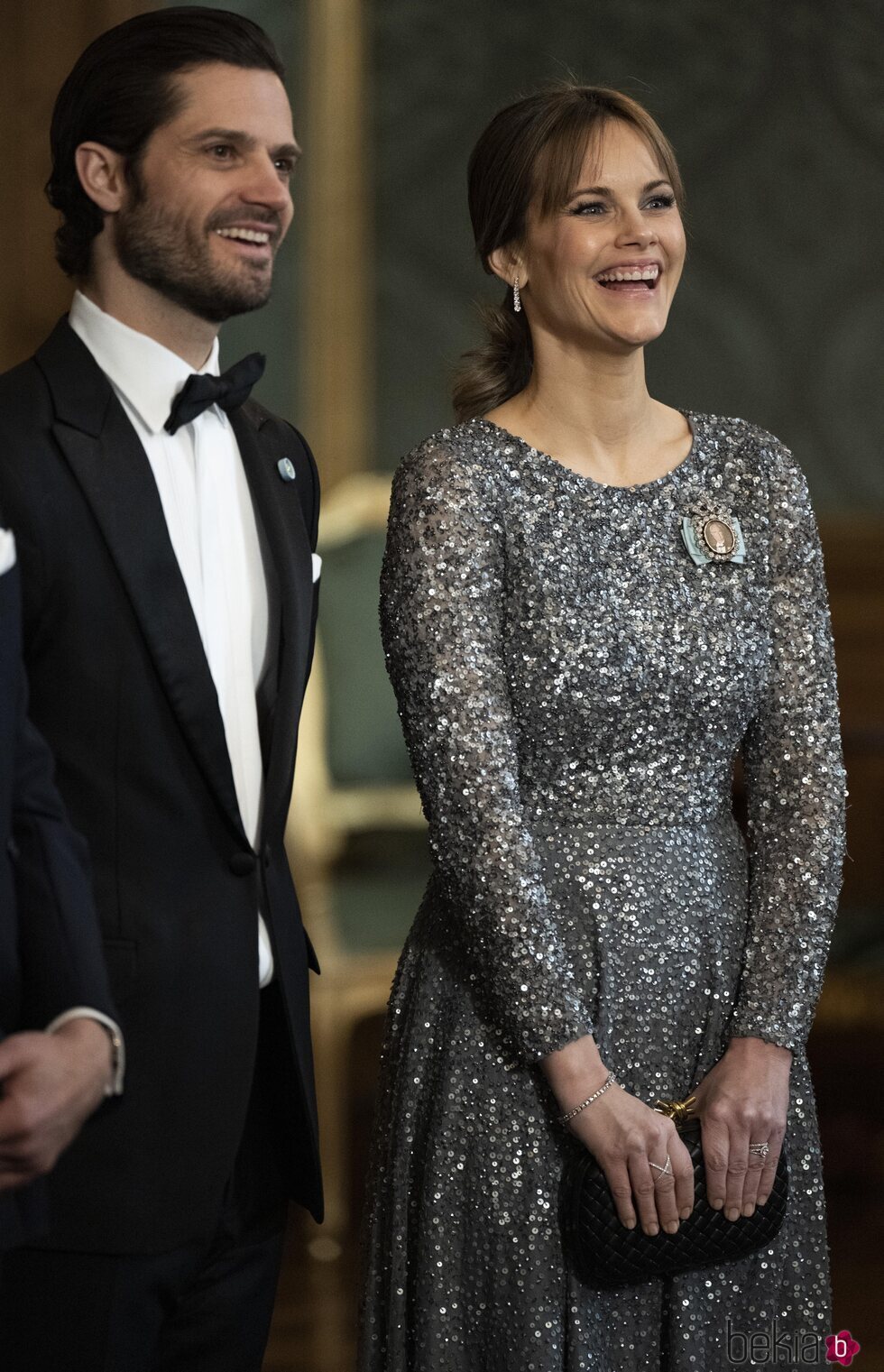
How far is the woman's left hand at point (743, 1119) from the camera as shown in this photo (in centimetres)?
165

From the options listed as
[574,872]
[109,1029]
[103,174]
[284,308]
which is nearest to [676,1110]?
[574,872]

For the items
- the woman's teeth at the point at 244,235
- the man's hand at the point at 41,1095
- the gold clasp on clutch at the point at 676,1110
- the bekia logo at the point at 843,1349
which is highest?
the woman's teeth at the point at 244,235

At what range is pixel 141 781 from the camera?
141 centimetres

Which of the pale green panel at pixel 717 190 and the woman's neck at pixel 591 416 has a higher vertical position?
the pale green panel at pixel 717 190

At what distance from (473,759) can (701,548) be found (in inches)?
14.2

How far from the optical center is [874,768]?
3.26 meters

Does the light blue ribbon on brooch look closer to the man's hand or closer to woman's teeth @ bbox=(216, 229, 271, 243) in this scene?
woman's teeth @ bbox=(216, 229, 271, 243)

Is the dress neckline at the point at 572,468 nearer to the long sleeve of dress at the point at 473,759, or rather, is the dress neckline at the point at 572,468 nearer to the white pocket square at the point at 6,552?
the long sleeve of dress at the point at 473,759

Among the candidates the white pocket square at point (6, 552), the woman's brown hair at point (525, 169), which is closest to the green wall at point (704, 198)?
the woman's brown hair at point (525, 169)

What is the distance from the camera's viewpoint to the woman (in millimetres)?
1656

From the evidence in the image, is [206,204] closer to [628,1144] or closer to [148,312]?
[148,312]

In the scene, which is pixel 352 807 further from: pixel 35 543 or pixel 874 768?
pixel 35 543

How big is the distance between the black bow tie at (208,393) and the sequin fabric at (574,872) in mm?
248

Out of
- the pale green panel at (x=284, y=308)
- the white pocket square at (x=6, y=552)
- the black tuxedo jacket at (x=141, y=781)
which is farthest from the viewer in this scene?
the pale green panel at (x=284, y=308)
